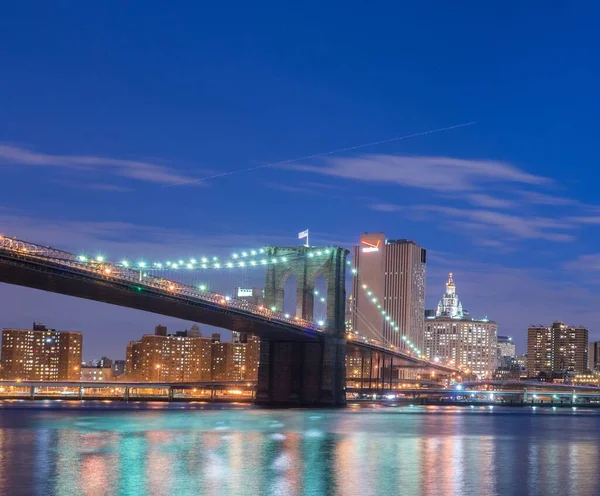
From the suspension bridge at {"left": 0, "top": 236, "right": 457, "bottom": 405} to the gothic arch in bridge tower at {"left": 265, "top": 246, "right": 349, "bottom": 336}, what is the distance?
0.11 metres

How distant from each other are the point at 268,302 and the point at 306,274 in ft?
19.0

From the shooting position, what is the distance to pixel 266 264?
117688 mm

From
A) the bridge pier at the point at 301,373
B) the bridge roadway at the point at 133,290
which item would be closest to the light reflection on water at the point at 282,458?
the bridge roadway at the point at 133,290

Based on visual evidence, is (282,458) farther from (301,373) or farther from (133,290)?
(301,373)

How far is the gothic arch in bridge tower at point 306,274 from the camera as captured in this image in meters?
113

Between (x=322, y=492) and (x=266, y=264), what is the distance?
82.6m

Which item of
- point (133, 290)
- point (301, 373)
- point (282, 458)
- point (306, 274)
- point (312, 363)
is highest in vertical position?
point (306, 274)

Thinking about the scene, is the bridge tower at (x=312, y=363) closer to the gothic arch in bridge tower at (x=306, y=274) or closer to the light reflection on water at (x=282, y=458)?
the gothic arch in bridge tower at (x=306, y=274)

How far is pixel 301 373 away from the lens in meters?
109

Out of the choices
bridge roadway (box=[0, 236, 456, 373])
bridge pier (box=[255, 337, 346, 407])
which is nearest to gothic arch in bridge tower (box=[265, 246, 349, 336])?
bridge pier (box=[255, 337, 346, 407])

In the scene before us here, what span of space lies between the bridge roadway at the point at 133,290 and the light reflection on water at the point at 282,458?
33.4 ft

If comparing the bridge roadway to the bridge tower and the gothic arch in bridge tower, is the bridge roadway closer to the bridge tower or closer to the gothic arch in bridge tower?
the bridge tower

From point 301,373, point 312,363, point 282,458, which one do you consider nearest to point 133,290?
point 312,363

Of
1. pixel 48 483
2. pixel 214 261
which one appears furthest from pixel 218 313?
pixel 48 483
